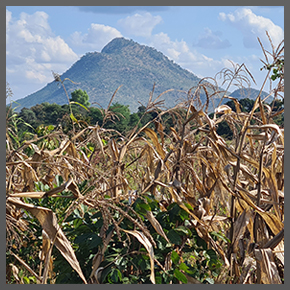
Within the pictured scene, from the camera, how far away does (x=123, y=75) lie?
110438 millimetres

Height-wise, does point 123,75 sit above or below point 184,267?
above

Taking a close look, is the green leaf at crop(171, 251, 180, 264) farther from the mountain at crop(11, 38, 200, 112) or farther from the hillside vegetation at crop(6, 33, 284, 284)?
the mountain at crop(11, 38, 200, 112)

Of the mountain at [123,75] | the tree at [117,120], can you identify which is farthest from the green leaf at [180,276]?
the mountain at [123,75]

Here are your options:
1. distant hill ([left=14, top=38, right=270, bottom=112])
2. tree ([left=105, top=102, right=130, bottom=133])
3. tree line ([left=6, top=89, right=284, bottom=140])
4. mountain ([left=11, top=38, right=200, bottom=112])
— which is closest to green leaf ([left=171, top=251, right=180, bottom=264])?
tree line ([left=6, top=89, right=284, bottom=140])

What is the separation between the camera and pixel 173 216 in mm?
1597

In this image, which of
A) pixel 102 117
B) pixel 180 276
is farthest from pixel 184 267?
pixel 102 117

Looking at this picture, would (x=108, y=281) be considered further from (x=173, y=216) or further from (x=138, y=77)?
(x=138, y=77)

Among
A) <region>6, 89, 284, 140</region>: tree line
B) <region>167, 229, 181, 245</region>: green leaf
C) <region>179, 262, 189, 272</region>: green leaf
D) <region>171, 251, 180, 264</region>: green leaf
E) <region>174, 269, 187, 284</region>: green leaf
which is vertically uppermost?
<region>6, 89, 284, 140</region>: tree line

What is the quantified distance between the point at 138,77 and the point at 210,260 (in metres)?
110

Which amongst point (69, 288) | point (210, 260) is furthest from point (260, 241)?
point (69, 288)

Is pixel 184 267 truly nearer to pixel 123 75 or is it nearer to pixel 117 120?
pixel 117 120

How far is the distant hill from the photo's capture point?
100812 mm

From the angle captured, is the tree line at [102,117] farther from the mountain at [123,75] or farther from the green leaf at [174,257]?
the mountain at [123,75]

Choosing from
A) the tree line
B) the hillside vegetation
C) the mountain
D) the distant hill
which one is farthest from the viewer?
the mountain
